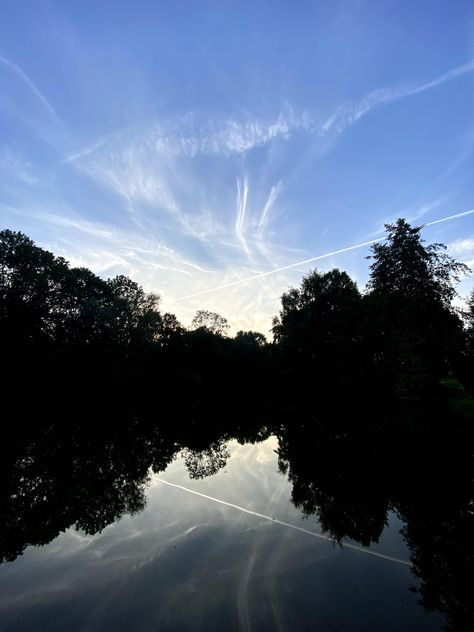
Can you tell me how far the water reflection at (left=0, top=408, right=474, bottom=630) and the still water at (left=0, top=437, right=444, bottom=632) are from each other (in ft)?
0.13

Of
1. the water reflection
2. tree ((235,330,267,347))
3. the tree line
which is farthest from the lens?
tree ((235,330,267,347))

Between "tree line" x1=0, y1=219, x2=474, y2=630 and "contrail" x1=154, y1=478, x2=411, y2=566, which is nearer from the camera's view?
"contrail" x1=154, y1=478, x2=411, y2=566

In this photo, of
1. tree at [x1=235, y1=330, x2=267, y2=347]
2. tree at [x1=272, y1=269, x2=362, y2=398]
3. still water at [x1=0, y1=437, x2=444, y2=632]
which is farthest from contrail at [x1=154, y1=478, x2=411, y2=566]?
tree at [x1=235, y1=330, x2=267, y2=347]

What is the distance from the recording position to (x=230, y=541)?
9352 mm

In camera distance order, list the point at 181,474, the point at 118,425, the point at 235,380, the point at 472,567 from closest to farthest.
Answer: the point at 472,567, the point at 181,474, the point at 118,425, the point at 235,380

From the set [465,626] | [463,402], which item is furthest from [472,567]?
[463,402]

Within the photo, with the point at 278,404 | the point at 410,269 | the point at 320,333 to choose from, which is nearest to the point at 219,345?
the point at 320,333

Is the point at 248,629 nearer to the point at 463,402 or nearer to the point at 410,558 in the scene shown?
the point at 410,558

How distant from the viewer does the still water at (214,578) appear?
610 cm

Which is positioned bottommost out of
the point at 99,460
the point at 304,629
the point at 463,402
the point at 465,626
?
the point at 99,460

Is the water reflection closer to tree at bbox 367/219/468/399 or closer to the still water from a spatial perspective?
the still water

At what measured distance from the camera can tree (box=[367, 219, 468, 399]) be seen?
29531mm

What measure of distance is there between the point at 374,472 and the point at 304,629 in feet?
31.9

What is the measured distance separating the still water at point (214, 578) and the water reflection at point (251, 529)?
0.13ft
